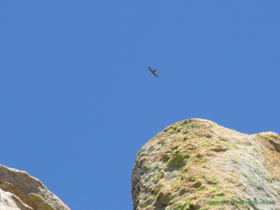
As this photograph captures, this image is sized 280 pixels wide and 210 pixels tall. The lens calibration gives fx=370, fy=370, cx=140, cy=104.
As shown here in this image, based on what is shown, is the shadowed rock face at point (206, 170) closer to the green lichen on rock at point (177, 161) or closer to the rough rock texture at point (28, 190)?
the green lichen on rock at point (177, 161)

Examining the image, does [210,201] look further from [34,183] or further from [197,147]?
[34,183]

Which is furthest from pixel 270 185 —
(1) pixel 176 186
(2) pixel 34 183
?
(2) pixel 34 183

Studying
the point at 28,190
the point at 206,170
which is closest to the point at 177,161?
the point at 206,170

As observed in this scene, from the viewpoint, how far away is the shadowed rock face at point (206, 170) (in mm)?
11875

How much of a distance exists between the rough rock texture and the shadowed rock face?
3.72 m

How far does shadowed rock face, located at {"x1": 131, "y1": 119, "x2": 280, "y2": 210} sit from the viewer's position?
11.9 m

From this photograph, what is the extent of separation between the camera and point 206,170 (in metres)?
12.8

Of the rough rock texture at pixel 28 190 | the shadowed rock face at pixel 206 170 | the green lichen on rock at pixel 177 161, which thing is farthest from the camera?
the rough rock texture at pixel 28 190

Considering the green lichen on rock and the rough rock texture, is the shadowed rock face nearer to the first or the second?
the green lichen on rock

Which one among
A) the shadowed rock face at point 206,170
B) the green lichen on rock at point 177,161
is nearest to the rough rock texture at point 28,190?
the shadowed rock face at point 206,170

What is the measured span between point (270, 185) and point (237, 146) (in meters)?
1.93

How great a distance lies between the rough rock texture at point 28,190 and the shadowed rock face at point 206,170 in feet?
12.2

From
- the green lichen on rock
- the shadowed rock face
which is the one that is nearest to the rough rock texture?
the shadowed rock face

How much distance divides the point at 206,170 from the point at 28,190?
8005 millimetres
